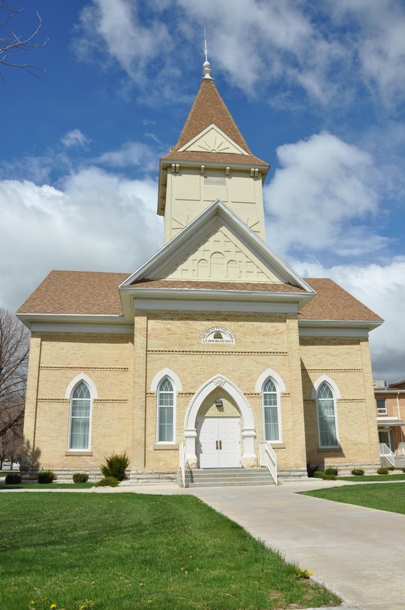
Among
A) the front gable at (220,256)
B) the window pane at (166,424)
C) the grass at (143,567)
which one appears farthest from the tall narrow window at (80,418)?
the grass at (143,567)

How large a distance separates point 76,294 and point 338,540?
70.8 feet

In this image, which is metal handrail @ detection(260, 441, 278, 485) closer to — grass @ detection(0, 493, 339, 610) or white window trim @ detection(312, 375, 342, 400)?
white window trim @ detection(312, 375, 342, 400)

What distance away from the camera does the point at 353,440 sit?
1032 inches

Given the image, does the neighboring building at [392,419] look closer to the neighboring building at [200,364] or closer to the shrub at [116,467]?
the neighboring building at [200,364]

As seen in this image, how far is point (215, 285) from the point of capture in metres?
23.5

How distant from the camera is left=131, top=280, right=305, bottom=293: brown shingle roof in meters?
23.0

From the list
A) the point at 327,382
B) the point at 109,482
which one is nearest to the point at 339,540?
the point at 109,482

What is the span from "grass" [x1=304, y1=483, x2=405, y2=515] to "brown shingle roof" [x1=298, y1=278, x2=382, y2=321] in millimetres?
11076

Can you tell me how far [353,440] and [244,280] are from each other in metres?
9.89

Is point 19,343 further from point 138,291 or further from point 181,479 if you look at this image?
point 181,479

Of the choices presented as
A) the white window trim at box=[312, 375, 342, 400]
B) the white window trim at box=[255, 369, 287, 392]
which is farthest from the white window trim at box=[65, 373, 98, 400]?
the white window trim at box=[312, 375, 342, 400]

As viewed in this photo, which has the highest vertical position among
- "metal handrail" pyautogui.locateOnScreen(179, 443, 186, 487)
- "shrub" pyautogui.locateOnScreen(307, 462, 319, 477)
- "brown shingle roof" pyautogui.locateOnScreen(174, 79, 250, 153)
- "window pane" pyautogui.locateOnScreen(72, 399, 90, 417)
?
"brown shingle roof" pyautogui.locateOnScreen(174, 79, 250, 153)

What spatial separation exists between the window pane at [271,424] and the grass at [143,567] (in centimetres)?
1193

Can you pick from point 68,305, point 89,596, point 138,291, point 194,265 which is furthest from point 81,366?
point 89,596
